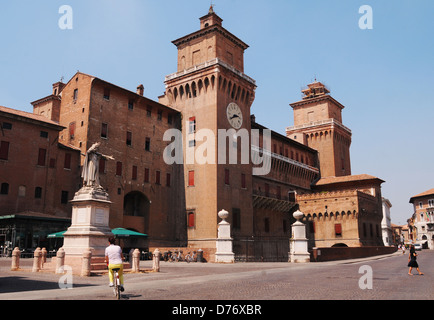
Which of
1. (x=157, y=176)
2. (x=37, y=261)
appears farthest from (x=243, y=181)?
(x=37, y=261)

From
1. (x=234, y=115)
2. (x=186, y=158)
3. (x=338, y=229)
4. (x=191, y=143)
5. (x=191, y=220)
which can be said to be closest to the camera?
(x=191, y=220)

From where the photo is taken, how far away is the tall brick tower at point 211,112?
40156mm

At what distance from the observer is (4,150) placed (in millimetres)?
31750

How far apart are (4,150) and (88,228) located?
18.1m

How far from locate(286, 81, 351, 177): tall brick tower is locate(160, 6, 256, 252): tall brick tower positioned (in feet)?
78.7

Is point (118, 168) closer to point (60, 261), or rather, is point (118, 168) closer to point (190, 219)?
point (190, 219)

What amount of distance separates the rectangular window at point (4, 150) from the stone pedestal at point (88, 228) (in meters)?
16.5

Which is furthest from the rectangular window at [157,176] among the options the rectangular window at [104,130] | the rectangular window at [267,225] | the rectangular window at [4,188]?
the rectangular window at [267,225]

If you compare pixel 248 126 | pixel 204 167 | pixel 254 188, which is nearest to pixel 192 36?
pixel 248 126

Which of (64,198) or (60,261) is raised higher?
(64,198)

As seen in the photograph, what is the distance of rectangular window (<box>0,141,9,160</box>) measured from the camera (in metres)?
31.6

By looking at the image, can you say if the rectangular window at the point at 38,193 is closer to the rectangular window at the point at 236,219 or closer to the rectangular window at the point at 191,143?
the rectangular window at the point at 191,143
